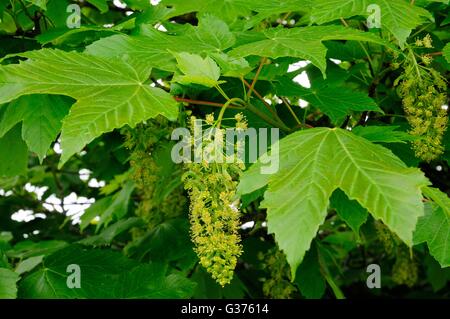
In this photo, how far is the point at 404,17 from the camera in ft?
5.18

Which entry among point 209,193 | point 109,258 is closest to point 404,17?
point 209,193

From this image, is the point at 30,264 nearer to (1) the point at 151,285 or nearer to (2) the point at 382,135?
(1) the point at 151,285

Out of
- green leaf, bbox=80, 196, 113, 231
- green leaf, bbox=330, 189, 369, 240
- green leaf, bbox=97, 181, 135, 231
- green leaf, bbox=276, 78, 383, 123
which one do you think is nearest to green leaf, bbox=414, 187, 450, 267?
green leaf, bbox=330, 189, 369, 240

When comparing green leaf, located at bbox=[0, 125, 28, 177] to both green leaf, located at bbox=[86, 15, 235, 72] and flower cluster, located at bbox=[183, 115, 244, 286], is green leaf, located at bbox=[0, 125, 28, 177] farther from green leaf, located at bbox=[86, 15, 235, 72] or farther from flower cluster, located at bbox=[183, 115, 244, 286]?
flower cluster, located at bbox=[183, 115, 244, 286]

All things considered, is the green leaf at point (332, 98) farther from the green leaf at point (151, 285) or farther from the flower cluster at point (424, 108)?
the green leaf at point (151, 285)

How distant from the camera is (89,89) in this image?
1.47 m

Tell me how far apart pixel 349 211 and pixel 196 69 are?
60cm

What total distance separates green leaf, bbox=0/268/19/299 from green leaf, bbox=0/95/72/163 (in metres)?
0.36

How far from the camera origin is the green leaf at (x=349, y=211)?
5.55 feet

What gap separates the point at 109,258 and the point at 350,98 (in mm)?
1004

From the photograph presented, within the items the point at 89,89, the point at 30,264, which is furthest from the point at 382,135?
the point at 30,264

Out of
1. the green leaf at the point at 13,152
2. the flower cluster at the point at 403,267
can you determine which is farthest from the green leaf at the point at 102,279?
the flower cluster at the point at 403,267

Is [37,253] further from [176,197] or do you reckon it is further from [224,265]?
[224,265]

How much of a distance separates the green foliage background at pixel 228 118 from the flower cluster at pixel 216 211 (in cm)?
11
